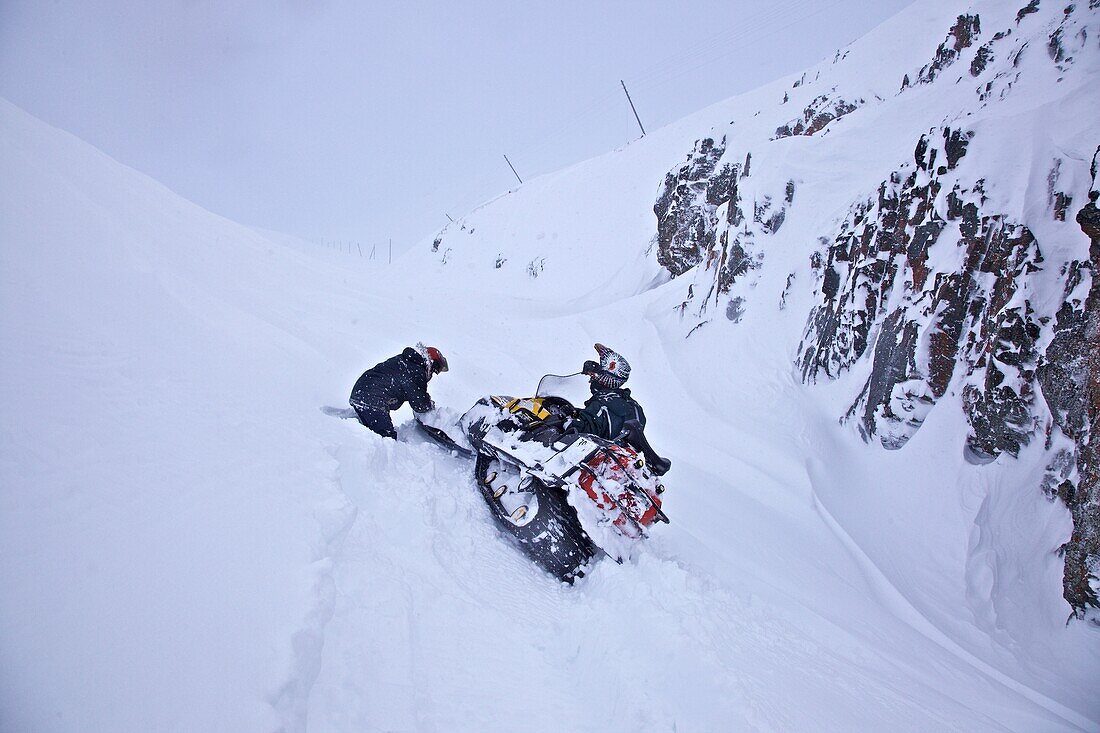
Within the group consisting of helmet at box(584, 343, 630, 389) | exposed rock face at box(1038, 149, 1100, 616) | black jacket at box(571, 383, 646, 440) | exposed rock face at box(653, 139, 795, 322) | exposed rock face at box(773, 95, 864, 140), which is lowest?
black jacket at box(571, 383, 646, 440)

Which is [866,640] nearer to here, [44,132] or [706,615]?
[706,615]

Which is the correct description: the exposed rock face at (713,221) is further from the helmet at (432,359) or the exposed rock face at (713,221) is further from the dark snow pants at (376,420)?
the dark snow pants at (376,420)

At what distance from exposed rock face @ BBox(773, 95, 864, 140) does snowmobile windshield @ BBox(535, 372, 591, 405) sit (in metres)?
20.4

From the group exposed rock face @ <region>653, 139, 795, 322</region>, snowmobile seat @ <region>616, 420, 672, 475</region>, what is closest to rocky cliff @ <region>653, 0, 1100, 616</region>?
exposed rock face @ <region>653, 139, 795, 322</region>

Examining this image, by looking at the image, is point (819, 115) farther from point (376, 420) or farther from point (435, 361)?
point (376, 420)

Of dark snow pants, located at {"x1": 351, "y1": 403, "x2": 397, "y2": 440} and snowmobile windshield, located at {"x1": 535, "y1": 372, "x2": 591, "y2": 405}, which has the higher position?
snowmobile windshield, located at {"x1": 535, "y1": 372, "x2": 591, "y2": 405}

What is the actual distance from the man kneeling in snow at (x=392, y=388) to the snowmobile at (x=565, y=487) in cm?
91

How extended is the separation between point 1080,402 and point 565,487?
447 cm

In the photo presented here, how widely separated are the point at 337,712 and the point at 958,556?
5587 millimetres

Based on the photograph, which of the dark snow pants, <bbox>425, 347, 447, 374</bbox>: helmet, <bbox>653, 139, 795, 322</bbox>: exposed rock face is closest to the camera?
the dark snow pants

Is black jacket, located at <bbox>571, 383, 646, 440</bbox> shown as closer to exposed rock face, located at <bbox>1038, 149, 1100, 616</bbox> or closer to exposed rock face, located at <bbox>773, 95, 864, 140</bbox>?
exposed rock face, located at <bbox>1038, 149, 1100, 616</bbox>

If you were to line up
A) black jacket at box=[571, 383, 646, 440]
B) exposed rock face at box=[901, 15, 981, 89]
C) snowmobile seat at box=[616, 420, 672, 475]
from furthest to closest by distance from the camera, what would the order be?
1. exposed rock face at box=[901, 15, 981, 89]
2. black jacket at box=[571, 383, 646, 440]
3. snowmobile seat at box=[616, 420, 672, 475]

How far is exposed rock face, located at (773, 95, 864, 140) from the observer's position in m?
20.5

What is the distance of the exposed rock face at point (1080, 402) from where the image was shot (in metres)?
3.87
